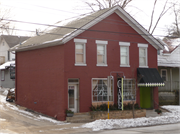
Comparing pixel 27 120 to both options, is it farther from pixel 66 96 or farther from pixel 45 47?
pixel 45 47

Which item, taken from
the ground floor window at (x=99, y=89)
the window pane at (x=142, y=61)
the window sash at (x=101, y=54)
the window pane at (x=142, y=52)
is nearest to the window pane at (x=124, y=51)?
the window pane at (x=142, y=52)

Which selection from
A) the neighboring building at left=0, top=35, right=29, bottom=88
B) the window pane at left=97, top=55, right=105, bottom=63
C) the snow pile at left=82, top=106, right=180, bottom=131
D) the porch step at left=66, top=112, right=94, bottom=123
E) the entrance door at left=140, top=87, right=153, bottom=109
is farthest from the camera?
the neighboring building at left=0, top=35, right=29, bottom=88

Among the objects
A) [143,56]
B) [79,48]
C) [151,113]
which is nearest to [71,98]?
[79,48]

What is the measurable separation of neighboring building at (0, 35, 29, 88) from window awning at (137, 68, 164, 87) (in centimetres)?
1783

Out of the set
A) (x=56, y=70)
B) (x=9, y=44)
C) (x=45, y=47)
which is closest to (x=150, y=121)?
(x=56, y=70)

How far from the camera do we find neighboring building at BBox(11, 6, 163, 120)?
19.5 metres

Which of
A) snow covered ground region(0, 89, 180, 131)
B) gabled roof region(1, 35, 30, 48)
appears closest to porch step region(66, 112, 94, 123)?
snow covered ground region(0, 89, 180, 131)

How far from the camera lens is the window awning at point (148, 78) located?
21984mm

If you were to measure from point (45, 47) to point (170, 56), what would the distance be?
52.6ft

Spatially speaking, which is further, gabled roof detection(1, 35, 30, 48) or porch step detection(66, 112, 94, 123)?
gabled roof detection(1, 35, 30, 48)

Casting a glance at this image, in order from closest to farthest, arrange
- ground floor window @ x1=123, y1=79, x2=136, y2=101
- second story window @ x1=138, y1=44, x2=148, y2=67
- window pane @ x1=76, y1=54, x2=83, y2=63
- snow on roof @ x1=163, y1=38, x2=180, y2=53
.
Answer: window pane @ x1=76, y1=54, x2=83, y2=63
ground floor window @ x1=123, y1=79, x2=136, y2=101
second story window @ x1=138, y1=44, x2=148, y2=67
snow on roof @ x1=163, y1=38, x2=180, y2=53

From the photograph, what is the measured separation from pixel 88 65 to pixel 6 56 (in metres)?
28.9

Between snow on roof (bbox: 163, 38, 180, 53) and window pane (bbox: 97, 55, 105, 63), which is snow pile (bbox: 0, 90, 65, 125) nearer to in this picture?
window pane (bbox: 97, 55, 105, 63)

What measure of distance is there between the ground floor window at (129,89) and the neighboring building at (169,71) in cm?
612
